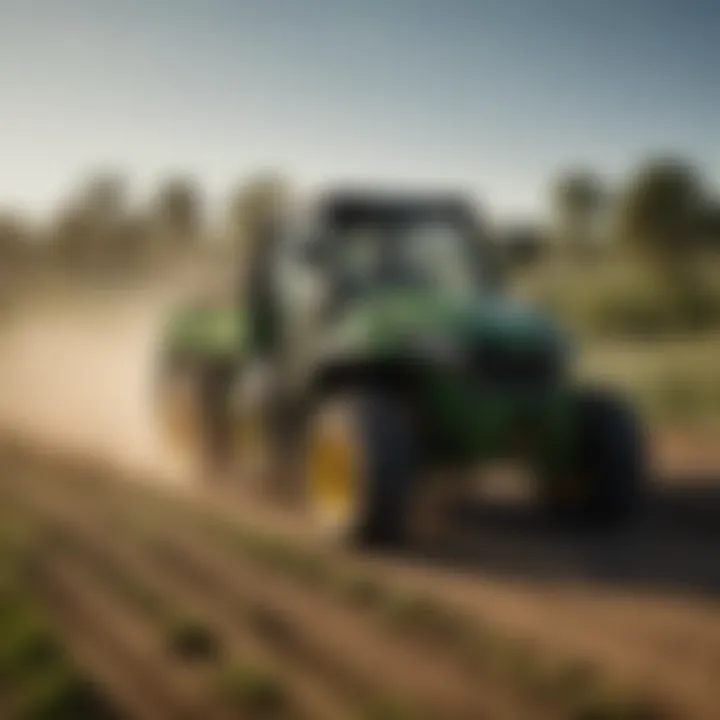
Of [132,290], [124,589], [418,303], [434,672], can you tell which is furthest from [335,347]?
[132,290]

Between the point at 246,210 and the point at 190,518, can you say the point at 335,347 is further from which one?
the point at 246,210

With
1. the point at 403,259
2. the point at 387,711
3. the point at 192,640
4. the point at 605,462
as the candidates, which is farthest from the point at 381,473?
the point at 387,711

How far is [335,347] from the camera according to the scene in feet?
23.3

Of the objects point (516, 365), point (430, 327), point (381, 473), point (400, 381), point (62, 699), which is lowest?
point (62, 699)

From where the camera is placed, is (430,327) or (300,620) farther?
(430,327)

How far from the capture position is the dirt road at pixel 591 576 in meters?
4.61

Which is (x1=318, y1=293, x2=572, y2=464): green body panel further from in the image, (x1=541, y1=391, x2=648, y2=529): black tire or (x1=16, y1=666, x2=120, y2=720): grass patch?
(x1=16, y1=666, x2=120, y2=720): grass patch

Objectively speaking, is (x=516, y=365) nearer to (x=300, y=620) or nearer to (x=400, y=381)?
(x=400, y=381)

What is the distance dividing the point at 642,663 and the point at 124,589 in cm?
239

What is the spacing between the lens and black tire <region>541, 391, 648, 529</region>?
23.8 feet

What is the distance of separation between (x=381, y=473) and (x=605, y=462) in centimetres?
156

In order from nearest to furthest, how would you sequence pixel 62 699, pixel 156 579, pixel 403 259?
pixel 62 699, pixel 156 579, pixel 403 259

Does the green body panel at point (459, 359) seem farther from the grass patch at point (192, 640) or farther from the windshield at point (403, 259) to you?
the grass patch at point (192, 640)

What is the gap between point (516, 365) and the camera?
274 inches
